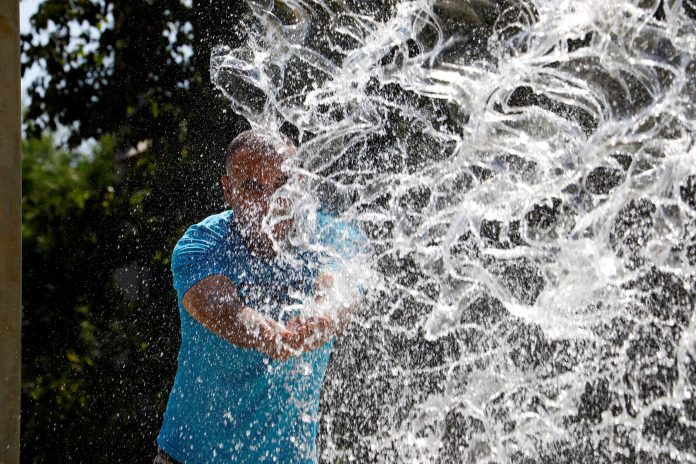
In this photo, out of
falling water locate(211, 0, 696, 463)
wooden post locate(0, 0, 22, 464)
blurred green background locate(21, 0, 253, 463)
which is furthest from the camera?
blurred green background locate(21, 0, 253, 463)

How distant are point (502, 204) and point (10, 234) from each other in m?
1.71

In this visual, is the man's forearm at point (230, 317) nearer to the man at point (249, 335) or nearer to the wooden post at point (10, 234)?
the man at point (249, 335)

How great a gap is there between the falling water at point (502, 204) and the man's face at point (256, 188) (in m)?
0.07

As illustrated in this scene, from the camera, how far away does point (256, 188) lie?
235 cm

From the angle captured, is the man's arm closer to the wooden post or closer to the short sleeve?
the short sleeve

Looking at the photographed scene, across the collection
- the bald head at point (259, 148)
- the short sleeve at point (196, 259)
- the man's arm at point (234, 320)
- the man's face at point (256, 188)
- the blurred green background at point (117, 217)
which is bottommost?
the blurred green background at point (117, 217)

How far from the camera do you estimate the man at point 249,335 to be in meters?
2.17

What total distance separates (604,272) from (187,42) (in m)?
2.51

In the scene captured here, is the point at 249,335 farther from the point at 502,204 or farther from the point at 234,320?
the point at 502,204

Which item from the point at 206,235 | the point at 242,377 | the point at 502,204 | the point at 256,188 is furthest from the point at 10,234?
the point at 502,204

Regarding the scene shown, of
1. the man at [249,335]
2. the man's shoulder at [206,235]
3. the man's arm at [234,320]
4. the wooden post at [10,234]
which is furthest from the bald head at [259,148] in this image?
the wooden post at [10,234]

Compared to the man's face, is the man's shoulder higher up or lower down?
lower down

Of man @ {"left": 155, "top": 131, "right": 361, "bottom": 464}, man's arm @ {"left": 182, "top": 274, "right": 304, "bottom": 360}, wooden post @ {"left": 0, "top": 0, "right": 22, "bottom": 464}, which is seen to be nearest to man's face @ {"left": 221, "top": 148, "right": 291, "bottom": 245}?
man @ {"left": 155, "top": 131, "right": 361, "bottom": 464}

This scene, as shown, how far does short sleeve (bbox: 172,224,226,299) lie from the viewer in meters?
2.25
